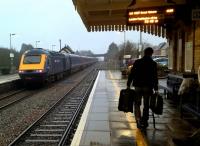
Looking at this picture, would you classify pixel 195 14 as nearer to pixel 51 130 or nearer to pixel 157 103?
pixel 157 103

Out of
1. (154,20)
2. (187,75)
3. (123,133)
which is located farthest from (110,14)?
(123,133)

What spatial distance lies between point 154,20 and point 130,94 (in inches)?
119

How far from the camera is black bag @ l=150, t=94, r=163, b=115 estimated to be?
8641 mm

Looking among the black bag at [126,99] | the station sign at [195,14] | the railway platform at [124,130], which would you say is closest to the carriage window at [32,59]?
the railway platform at [124,130]

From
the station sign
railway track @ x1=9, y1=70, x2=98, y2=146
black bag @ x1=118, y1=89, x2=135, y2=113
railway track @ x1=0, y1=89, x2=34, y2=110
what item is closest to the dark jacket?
black bag @ x1=118, y1=89, x2=135, y2=113

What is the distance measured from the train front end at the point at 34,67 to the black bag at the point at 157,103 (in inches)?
748

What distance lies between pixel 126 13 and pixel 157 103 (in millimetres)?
3127

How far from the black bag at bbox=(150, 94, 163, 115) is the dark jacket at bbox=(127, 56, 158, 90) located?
8.5 inches

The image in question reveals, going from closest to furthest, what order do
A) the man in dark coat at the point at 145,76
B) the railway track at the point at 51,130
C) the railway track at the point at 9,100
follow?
the man in dark coat at the point at 145,76, the railway track at the point at 51,130, the railway track at the point at 9,100

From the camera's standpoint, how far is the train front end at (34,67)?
→ 88.9 ft

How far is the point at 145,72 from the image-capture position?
8.59 metres

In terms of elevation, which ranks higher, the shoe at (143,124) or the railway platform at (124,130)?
the shoe at (143,124)

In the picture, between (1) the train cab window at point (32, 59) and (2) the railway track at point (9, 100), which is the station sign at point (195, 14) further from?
(1) the train cab window at point (32, 59)

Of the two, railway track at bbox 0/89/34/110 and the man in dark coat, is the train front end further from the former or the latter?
the man in dark coat
